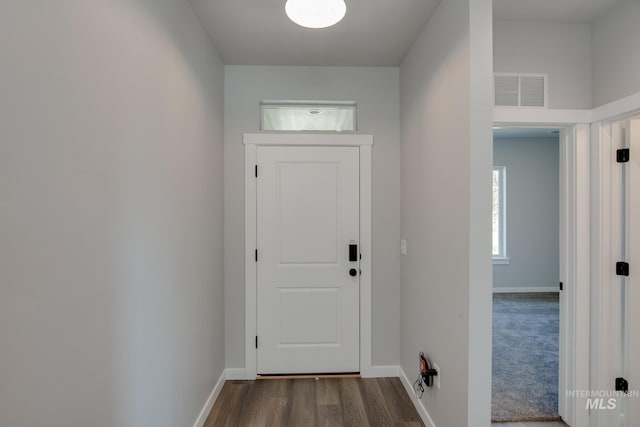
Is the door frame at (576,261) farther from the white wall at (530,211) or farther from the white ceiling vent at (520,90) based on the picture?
the white wall at (530,211)

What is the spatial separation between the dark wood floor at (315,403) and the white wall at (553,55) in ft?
7.99

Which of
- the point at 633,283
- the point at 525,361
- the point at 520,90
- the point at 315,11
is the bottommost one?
the point at 525,361

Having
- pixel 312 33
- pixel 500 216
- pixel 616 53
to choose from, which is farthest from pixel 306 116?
pixel 500 216

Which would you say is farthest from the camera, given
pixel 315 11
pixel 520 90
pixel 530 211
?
pixel 530 211

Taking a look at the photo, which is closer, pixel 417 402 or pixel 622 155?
pixel 622 155

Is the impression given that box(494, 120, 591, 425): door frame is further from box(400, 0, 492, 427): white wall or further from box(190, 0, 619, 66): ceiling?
box(190, 0, 619, 66): ceiling

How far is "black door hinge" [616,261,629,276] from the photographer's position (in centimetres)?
194

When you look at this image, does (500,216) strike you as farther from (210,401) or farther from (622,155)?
(210,401)

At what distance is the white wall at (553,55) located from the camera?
2.08 metres

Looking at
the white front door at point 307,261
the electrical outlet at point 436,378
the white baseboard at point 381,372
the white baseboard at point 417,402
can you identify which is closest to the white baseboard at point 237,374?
the white front door at point 307,261

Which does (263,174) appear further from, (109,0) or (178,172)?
(109,0)

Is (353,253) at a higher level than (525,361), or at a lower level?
higher

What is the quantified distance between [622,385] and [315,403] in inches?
80.4

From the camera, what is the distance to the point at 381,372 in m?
2.67
